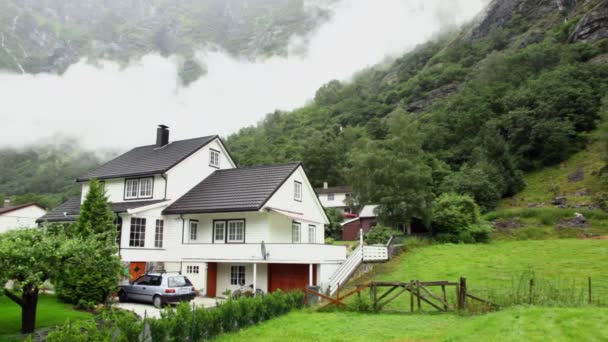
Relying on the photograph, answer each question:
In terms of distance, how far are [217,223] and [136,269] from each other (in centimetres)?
494

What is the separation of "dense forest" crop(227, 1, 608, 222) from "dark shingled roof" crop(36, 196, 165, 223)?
1952cm

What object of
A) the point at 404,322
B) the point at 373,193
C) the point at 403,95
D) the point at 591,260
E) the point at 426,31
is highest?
the point at 426,31

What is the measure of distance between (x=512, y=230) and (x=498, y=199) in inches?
453

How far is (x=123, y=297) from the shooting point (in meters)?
21.1

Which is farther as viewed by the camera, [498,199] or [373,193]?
A: [498,199]

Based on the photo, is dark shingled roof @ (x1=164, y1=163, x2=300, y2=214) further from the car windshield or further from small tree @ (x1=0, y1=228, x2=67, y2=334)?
small tree @ (x1=0, y1=228, x2=67, y2=334)

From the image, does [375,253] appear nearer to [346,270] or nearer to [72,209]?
[346,270]

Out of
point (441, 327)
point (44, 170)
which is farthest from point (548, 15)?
point (44, 170)

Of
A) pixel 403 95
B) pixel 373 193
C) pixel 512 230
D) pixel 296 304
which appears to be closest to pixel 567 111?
pixel 512 230

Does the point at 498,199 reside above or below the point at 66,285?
above

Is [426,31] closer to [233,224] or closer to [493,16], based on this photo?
[493,16]

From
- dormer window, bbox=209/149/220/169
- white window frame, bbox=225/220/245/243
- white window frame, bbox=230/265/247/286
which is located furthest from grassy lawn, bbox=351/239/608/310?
dormer window, bbox=209/149/220/169

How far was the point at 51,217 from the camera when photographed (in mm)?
28922

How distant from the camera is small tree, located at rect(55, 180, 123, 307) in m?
14.2
